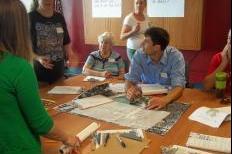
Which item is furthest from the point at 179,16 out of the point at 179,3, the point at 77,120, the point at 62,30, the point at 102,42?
the point at 77,120

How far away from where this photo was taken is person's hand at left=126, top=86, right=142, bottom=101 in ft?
6.95

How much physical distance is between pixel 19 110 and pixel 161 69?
156 centimetres

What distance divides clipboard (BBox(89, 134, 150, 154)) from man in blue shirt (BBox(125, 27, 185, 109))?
704 millimetres

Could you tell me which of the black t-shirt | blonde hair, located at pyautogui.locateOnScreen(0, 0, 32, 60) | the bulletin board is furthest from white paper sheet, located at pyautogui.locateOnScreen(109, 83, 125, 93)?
the bulletin board

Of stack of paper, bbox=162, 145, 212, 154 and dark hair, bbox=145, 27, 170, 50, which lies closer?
stack of paper, bbox=162, 145, 212, 154

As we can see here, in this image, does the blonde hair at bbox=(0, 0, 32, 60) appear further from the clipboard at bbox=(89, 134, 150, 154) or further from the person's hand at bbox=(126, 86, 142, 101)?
the person's hand at bbox=(126, 86, 142, 101)

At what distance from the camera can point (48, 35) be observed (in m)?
2.89

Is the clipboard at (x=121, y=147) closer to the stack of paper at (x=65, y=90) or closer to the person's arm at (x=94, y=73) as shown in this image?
the stack of paper at (x=65, y=90)

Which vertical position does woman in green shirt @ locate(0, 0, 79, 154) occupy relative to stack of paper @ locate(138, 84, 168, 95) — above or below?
above

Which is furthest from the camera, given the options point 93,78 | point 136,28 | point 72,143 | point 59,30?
point 136,28

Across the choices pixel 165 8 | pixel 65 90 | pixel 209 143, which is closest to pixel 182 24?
pixel 165 8

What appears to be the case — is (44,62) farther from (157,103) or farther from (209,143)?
(209,143)

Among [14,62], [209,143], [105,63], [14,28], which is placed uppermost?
[14,28]

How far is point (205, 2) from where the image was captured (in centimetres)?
425
